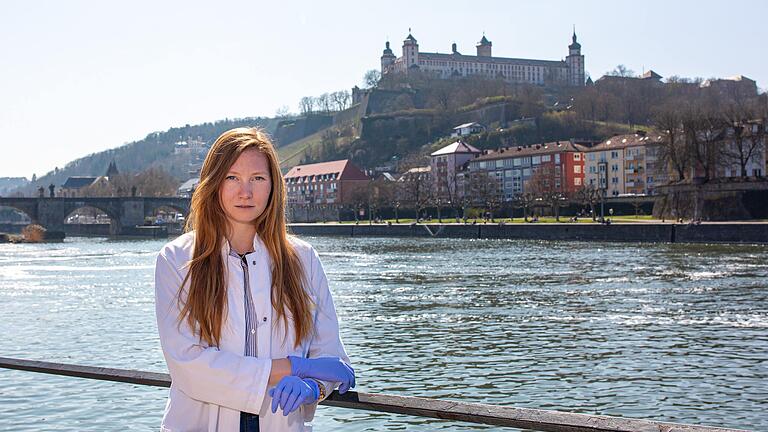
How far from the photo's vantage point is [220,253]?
3062mm

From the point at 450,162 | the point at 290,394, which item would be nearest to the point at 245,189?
the point at 290,394

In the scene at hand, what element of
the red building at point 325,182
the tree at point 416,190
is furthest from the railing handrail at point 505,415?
the red building at point 325,182

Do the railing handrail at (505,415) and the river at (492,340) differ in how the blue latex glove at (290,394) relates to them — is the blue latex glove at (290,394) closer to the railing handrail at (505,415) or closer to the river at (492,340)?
the railing handrail at (505,415)

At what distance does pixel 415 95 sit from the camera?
498 feet

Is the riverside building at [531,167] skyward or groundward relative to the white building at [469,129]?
groundward

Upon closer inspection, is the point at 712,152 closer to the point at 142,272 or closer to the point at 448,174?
the point at 142,272

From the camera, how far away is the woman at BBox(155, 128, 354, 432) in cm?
288

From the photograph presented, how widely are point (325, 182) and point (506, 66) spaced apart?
67.5m

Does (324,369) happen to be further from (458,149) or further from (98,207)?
(458,149)

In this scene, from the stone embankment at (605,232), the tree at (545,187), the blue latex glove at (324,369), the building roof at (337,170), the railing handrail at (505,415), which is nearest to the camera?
the railing handrail at (505,415)

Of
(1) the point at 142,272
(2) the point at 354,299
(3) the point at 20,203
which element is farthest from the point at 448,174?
(2) the point at 354,299

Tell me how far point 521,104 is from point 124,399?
399 ft

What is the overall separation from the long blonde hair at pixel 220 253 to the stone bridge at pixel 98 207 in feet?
282

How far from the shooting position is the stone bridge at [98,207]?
86375mm
